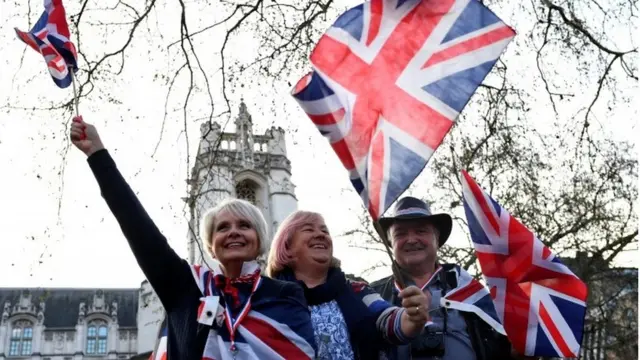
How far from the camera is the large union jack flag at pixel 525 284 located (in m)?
3.61

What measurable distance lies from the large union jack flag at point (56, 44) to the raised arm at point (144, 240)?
1202 millimetres

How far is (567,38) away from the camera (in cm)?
751

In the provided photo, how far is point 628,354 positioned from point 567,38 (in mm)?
9833

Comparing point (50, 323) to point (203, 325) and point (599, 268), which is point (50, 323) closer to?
point (599, 268)

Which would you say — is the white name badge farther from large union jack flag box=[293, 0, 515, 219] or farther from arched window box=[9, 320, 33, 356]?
arched window box=[9, 320, 33, 356]

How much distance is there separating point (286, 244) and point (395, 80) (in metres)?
0.99

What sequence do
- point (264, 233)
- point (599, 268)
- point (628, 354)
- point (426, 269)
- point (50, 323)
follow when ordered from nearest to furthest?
point (264, 233) → point (426, 269) → point (599, 268) → point (628, 354) → point (50, 323)

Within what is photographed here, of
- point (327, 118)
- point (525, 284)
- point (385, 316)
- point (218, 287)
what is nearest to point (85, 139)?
point (218, 287)

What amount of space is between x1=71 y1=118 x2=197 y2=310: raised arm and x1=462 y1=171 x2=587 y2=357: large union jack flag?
56.4 inches

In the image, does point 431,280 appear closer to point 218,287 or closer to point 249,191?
point 218,287

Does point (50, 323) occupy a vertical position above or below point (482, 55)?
above

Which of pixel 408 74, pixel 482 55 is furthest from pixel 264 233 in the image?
pixel 482 55

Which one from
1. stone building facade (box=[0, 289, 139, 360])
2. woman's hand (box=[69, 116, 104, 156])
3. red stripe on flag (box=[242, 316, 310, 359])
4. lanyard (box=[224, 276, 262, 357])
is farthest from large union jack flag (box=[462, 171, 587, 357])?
stone building facade (box=[0, 289, 139, 360])

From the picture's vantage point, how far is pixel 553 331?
366 cm
